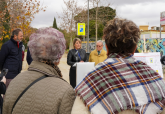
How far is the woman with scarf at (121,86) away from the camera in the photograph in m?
1.37

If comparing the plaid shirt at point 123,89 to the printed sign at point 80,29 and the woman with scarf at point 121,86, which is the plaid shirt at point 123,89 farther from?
the printed sign at point 80,29

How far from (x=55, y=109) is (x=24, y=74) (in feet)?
1.38

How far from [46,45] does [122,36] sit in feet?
2.13

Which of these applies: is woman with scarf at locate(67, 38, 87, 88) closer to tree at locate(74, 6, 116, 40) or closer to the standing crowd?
the standing crowd

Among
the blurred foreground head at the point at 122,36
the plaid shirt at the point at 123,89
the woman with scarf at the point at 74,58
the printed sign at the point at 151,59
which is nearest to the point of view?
the plaid shirt at the point at 123,89

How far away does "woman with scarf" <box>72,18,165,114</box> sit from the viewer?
1.37m

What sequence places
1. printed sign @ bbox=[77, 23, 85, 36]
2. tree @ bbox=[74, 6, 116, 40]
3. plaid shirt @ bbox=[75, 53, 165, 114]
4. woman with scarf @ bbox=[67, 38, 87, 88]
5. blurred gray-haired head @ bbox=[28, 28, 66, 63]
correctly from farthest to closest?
1. tree @ bbox=[74, 6, 116, 40]
2. printed sign @ bbox=[77, 23, 85, 36]
3. woman with scarf @ bbox=[67, 38, 87, 88]
4. blurred gray-haired head @ bbox=[28, 28, 66, 63]
5. plaid shirt @ bbox=[75, 53, 165, 114]

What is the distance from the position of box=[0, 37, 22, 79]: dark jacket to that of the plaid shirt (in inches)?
109

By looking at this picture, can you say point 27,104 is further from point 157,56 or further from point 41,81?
point 157,56

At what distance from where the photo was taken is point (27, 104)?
56.0 inches

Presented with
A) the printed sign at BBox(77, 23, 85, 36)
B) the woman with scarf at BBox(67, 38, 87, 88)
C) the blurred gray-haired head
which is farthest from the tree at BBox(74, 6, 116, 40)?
the blurred gray-haired head

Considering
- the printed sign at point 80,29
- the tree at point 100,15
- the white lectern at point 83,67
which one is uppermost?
the tree at point 100,15

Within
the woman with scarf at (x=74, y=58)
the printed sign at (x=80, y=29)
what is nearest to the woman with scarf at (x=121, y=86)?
the woman with scarf at (x=74, y=58)

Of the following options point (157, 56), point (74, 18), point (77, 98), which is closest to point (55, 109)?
point (77, 98)
